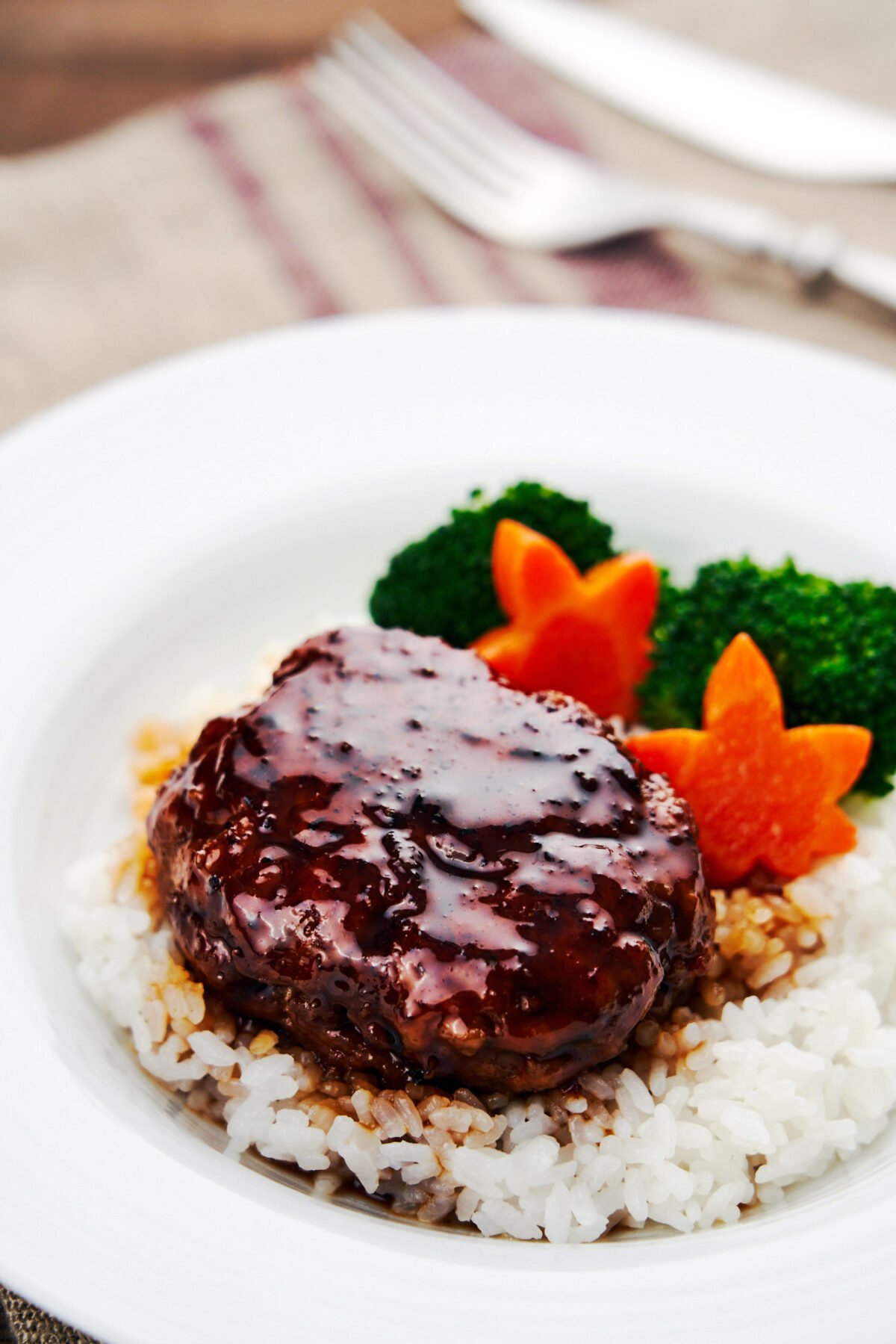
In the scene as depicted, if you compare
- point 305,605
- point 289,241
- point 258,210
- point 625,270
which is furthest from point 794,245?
point 305,605

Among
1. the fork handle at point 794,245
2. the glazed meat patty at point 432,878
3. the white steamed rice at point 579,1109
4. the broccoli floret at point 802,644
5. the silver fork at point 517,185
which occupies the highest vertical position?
the silver fork at point 517,185

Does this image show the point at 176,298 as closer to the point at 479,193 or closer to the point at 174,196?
the point at 174,196

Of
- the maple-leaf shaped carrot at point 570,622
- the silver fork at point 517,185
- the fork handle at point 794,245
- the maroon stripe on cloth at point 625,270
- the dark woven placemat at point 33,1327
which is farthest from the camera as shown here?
the maroon stripe on cloth at point 625,270

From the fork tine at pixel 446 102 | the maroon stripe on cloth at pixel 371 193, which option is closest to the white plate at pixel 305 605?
the maroon stripe on cloth at pixel 371 193

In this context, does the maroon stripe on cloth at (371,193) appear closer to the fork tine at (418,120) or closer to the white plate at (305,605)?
the fork tine at (418,120)

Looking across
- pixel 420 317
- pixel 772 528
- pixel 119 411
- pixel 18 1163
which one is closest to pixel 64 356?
pixel 119 411

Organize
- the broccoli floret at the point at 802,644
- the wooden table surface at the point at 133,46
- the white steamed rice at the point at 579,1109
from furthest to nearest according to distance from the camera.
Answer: the wooden table surface at the point at 133,46 < the broccoli floret at the point at 802,644 < the white steamed rice at the point at 579,1109
